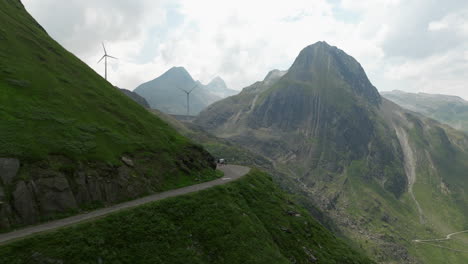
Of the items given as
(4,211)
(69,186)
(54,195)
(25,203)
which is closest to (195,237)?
(69,186)

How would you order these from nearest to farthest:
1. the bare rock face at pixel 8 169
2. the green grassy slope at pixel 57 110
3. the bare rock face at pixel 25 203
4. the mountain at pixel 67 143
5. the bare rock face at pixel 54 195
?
the bare rock face at pixel 25 203 → the bare rock face at pixel 8 169 → the bare rock face at pixel 54 195 → the mountain at pixel 67 143 → the green grassy slope at pixel 57 110

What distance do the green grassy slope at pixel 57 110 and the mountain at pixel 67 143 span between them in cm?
16

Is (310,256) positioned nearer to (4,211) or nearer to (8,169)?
(4,211)

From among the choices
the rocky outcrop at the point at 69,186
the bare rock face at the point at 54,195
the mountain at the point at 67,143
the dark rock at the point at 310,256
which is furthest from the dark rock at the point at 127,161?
the dark rock at the point at 310,256

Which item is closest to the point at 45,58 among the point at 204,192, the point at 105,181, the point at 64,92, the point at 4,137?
the point at 64,92

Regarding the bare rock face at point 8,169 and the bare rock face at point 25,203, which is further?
the bare rock face at point 8,169

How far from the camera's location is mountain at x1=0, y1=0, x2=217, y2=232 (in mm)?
32281

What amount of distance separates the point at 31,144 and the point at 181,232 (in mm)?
23634

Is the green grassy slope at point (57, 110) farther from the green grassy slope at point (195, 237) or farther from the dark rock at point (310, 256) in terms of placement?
the dark rock at point (310, 256)

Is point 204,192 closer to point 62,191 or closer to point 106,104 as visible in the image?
point 62,191

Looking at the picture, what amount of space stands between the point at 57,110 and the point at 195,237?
3624cm

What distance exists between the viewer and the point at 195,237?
34.1 meters

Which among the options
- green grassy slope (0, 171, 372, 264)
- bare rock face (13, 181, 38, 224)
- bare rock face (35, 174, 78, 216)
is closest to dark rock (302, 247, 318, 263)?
green grassy slope (0, 171, 372, 264)

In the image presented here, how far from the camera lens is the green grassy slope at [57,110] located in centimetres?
3925
